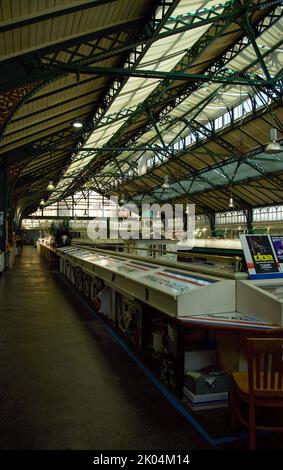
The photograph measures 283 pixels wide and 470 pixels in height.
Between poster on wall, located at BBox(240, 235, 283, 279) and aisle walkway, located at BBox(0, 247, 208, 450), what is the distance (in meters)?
1.46

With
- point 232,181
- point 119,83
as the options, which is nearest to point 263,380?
point 119,83

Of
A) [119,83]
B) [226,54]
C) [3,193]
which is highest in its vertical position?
[226,54]

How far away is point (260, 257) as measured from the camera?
11.4 feet

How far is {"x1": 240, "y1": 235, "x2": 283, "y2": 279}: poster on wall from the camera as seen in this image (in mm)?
3361

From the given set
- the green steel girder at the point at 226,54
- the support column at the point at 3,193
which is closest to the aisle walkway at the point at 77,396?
the green steel girder at the point at 226,54

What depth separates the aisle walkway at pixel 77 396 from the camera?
2.65 metres

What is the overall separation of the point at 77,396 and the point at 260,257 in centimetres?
218

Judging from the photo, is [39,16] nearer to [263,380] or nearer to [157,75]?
[157,75]

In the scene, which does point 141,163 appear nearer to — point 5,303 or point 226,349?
point 5,303

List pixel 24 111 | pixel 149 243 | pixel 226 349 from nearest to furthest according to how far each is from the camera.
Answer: pixel 226 349, pixel 24 111, pixel 149 243

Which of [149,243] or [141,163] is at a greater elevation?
[141,163]

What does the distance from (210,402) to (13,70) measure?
5.69m

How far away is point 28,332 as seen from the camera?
5688mm
